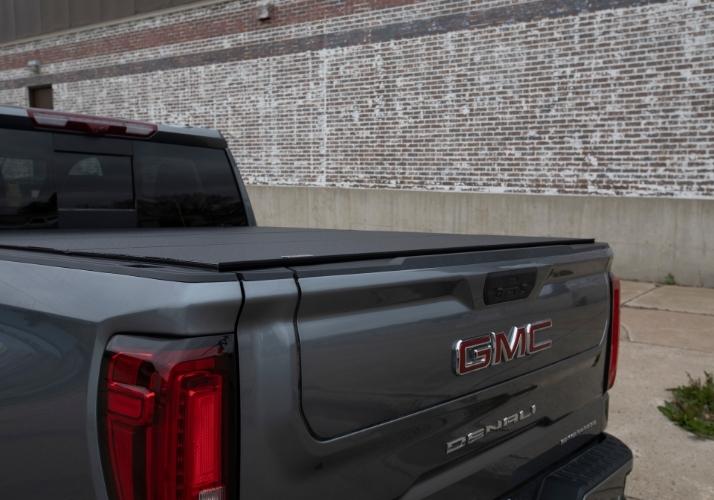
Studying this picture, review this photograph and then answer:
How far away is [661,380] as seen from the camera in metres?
5.20

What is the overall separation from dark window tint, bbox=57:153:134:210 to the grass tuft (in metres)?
3.84

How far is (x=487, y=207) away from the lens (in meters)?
10.2

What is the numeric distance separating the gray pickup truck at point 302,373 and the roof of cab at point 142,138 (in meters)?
1.25

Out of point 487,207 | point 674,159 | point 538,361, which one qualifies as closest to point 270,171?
point 487,207

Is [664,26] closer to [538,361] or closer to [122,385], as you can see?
[538,361]

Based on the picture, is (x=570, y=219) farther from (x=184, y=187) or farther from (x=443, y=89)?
(x=184, y=187)

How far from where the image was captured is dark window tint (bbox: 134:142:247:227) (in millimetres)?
3625

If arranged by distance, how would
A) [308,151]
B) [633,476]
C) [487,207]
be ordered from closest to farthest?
1. [633,476]
2. [487,207]
3. [308,151]

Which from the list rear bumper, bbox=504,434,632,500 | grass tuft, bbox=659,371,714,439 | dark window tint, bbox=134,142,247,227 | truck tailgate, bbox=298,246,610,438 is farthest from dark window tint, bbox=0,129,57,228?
grass tuft, bbox=659,371,714,439

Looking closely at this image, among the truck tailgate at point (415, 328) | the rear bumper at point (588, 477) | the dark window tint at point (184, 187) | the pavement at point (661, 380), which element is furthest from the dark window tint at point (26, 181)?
the pavement at point (661, 380)

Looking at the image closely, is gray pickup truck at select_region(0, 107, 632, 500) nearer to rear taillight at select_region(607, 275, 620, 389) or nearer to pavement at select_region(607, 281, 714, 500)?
rear taillight at select_region(607, 275, 620, 389)

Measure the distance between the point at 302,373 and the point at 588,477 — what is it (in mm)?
1390

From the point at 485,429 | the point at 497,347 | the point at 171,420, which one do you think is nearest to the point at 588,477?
the point at 485,429

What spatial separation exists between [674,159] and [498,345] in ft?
25.7
